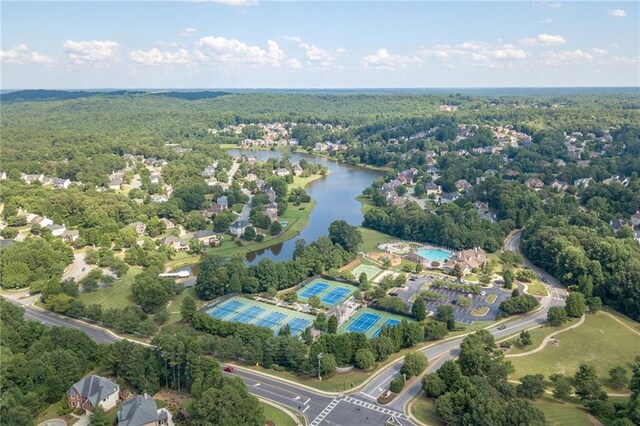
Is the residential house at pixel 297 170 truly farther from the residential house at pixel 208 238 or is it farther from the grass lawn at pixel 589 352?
the grass lawn at pixel 589 352

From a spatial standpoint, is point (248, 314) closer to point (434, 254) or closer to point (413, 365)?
point (413, 365)

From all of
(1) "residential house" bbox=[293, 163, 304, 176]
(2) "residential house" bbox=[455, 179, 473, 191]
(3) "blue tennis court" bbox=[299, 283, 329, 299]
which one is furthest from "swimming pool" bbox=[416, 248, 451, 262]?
(1) "residential house" bbox=[293, 163, 304, 176]

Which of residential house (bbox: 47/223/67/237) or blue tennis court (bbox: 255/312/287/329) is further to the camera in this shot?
residential house (bbox: 47/223/67/237)

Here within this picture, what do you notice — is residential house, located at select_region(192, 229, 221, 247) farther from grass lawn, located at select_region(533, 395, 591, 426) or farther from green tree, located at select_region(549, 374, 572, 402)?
green tree, located at select_region(549, 374, 572, 402)

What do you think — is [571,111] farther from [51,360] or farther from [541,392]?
[51,360]

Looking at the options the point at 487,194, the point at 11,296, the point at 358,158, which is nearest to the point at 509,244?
the point at 487,194

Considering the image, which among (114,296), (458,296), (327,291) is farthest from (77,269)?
(458,296)
